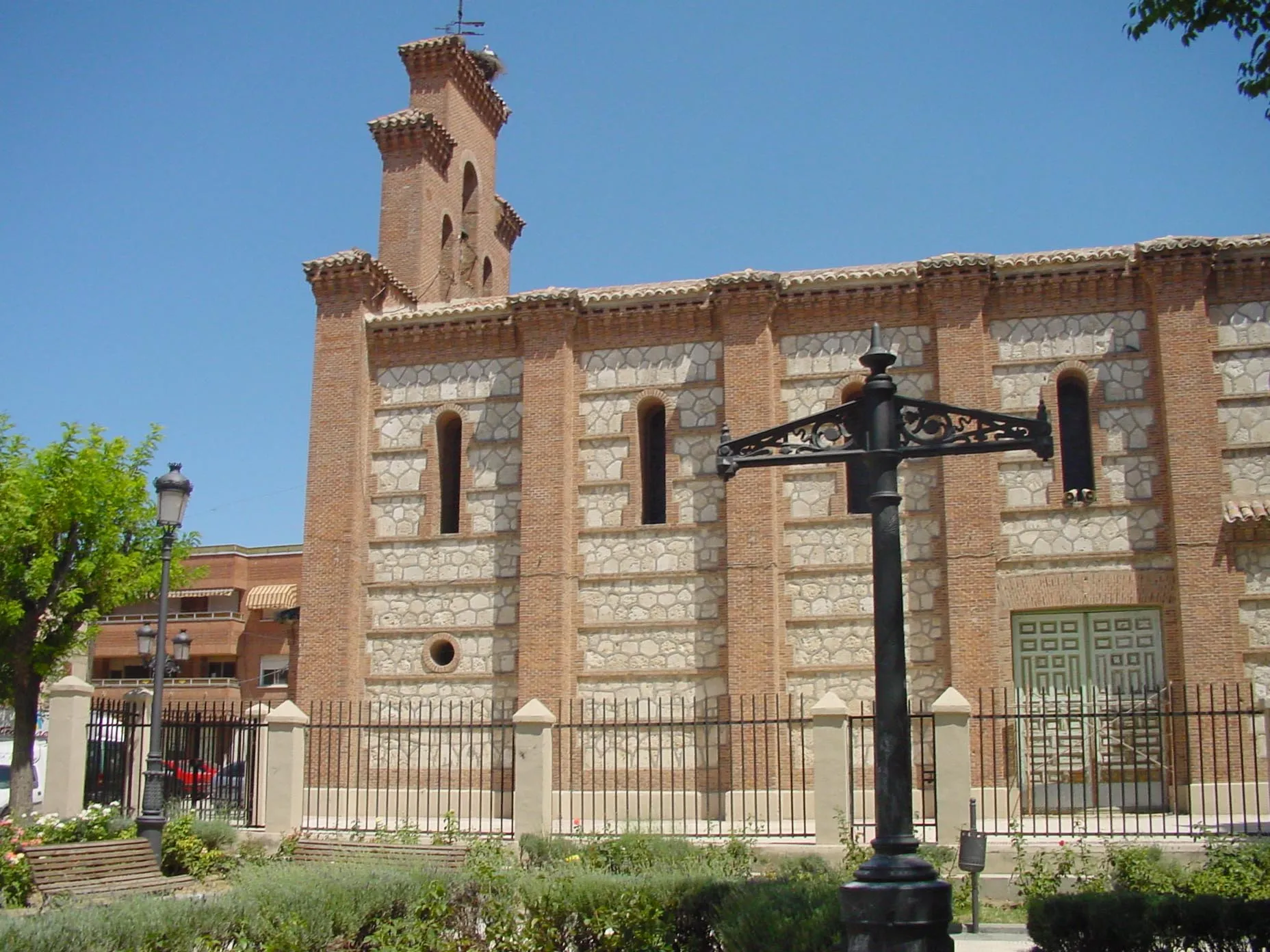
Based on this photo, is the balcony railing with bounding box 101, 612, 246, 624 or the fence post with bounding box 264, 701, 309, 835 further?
the balcony railing with bounding box 101, 612, 246, 624

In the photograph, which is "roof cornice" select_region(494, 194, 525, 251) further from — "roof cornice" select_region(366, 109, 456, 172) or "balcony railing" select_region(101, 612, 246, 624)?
"balcony railing" select_region(101, 612, 246, 624)

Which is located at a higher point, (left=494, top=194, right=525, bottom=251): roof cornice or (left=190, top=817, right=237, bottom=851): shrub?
(left=494, top=194, right=525, bottom=251): roof cornice

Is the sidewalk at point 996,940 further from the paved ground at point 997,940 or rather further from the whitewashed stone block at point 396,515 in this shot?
the whitewashed stone block at point 396,515

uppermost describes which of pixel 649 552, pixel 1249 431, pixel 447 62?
pixel 447 62

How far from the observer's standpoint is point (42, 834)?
1455cm

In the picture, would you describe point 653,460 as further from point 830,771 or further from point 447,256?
point 830,771

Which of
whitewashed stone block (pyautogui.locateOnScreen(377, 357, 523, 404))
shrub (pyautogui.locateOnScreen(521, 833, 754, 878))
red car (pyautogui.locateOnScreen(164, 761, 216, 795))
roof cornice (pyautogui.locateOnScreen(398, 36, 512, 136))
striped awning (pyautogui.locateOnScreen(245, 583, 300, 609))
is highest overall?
roof cornice (pyautogui.locateOnScreen(398, 36, 512, 136))

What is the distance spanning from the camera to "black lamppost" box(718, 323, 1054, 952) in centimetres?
620

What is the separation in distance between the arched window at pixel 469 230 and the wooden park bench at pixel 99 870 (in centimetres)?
1351

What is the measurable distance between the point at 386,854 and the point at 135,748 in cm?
673

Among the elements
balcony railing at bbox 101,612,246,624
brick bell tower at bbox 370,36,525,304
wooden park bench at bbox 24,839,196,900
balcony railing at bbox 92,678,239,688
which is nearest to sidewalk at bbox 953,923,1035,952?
wooden park bench at bbox 24,839,196,900

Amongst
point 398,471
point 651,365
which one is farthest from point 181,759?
point 651,365

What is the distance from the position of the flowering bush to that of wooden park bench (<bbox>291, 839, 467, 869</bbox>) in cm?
259

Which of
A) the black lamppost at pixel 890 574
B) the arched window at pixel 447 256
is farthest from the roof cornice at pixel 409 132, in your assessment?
the black lamppost at pixel 890 574
